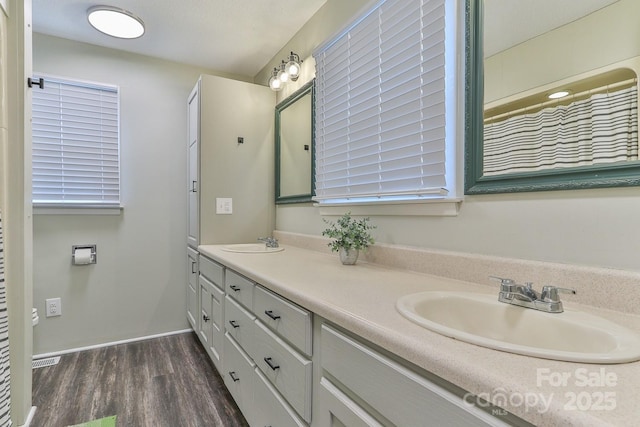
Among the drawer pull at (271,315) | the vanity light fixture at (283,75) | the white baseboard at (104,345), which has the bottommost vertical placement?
the white baseboard at (104,345)

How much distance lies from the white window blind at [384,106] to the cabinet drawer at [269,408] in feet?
3.07

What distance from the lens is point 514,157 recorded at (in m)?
1.00

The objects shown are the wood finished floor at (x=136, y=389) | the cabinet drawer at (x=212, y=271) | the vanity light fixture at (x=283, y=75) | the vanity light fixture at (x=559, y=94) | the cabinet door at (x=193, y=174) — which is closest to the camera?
the vanity light fixture at (x=559, y=94)

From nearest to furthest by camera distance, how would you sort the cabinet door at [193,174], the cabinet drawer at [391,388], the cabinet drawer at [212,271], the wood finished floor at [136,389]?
1. the cabinet drawer at [391,388]
2. the wood finished floor at [136,389]
3. the cabinet drawer at [212,271]
4. the cabinet door at [193,174]

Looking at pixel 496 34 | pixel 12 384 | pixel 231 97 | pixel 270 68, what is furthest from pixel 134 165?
pixel 496 34

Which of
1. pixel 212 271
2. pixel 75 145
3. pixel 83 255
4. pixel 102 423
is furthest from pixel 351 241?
pixel 75 145

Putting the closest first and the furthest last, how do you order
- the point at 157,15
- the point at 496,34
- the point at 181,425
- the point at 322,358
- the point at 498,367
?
the point at 498,367 < the point at 322,358 < the point at 496,34 < the point at 181,425 < the point at 157,15

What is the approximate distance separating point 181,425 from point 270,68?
2573mm

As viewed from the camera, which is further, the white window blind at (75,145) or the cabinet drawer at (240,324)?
the white window blind at (75,145)

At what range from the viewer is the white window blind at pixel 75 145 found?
229cm

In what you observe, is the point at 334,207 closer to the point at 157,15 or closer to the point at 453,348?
the point at 453,348

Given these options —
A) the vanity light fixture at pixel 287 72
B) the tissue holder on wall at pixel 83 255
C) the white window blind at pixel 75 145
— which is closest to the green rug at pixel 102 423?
the tissue holder on wall at pixel 83 255

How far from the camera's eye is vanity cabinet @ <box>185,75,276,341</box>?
2.33 metres

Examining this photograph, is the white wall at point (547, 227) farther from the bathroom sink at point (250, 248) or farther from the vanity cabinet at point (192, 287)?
the vanity cabinet at point (192, 287)
